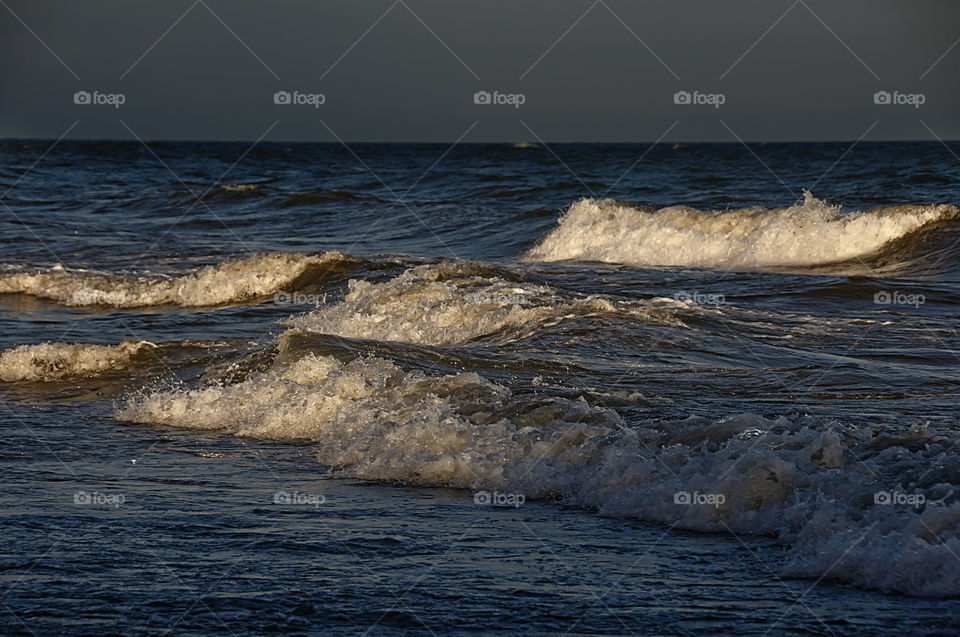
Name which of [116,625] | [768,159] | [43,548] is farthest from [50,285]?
[768,159]

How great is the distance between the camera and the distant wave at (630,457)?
14.5 feet

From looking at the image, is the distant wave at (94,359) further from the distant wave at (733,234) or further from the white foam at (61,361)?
the distant wave at (733,234)

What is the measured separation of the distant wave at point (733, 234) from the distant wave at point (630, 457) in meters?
9.90

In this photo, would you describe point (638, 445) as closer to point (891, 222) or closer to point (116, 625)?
point (116, 625)

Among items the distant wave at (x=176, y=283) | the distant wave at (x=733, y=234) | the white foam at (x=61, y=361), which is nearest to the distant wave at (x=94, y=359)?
the white foam at (x=61, y=361)

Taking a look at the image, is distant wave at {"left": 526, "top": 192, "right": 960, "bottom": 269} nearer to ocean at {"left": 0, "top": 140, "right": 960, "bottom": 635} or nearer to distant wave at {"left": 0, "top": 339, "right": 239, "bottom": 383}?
ocean at {"left": 0, "top": 140, "right": 960, "bottom": 635}

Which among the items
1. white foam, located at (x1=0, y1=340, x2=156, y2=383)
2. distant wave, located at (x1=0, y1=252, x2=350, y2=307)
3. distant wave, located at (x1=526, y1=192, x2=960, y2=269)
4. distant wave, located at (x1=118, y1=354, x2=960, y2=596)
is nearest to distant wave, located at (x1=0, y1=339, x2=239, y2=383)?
white foam, located at (x1=0, y1=340, x2=156, y2=383)

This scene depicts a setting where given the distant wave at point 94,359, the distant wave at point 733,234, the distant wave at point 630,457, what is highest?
the distant wave at point 733,234

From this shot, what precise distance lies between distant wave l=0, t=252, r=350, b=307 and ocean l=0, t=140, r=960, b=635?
2.2 inches

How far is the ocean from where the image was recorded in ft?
13.5

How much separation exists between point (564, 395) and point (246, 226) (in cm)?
1682

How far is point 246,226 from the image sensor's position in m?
23.0

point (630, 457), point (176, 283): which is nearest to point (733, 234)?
point (176, 283)

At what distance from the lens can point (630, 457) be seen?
568 centimetres
